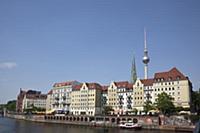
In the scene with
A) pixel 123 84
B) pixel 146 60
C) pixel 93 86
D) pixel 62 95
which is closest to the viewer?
pixel 123 84

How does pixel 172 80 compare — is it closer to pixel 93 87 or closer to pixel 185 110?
pixel 185 110

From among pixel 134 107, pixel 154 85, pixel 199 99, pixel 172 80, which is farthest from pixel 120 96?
pixel 199 99

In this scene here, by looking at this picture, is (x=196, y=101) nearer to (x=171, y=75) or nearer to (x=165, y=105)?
(x=171, y=75)

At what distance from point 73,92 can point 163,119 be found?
258 feet

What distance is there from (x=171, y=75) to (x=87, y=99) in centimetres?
5312

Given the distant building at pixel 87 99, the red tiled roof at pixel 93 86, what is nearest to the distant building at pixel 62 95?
the distant building at pixel 87 99

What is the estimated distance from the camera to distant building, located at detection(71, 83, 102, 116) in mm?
151000

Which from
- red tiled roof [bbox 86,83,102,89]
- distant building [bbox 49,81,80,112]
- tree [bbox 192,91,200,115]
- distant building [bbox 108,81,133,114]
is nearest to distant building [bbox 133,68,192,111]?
tree [bbox 192,91,200,115]

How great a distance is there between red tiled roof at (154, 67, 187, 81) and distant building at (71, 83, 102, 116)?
3960cm

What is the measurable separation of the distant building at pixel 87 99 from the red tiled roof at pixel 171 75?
3960cm

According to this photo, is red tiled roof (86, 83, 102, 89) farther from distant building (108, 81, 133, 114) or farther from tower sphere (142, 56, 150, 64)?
tower sphere (142, 56, 150, 64)

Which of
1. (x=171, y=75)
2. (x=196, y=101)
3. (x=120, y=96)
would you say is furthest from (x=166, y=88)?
(x=120, y=96)

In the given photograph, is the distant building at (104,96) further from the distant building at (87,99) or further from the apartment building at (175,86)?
the apartment building at (175,86)

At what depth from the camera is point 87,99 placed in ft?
506
